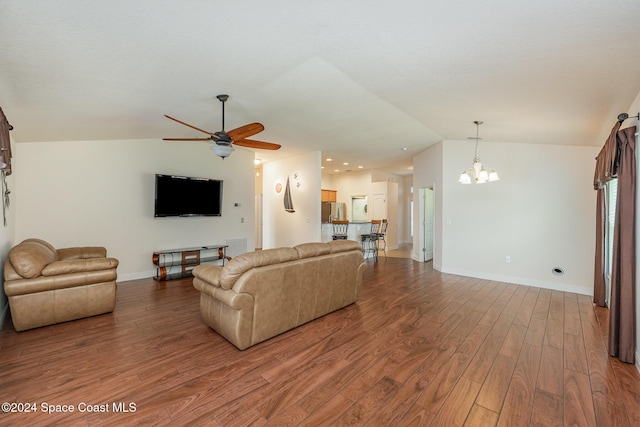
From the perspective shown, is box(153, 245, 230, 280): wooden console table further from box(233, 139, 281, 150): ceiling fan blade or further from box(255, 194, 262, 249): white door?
box(255, 194, 262, 249): white door

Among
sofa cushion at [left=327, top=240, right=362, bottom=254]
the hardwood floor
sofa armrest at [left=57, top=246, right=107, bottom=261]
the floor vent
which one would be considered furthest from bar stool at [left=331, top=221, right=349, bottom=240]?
sofa armrest at [left=57, top=246, right=107, bottom=261]

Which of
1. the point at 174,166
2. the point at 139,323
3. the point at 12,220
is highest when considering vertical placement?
the point at 174,166

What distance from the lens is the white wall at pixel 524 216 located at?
178 inches

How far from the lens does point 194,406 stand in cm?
180

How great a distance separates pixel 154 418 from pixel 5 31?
2.63 m

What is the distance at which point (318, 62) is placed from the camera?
269cm

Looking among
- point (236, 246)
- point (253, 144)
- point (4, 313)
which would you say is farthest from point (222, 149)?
point (236, 246)

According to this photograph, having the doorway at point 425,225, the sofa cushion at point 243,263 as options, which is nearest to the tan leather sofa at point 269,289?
the sofa cushion at point 243,263

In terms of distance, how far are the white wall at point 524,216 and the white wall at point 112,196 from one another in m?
5.25

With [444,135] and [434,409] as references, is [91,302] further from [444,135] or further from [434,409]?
[444,135]

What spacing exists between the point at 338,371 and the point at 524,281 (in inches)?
178

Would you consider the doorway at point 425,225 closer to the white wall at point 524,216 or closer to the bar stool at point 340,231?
the white wall at point 524,216

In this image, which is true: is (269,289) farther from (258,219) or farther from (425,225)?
(258,219)

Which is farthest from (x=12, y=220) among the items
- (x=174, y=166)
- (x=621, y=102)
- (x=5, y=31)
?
(x=621, y=102)
